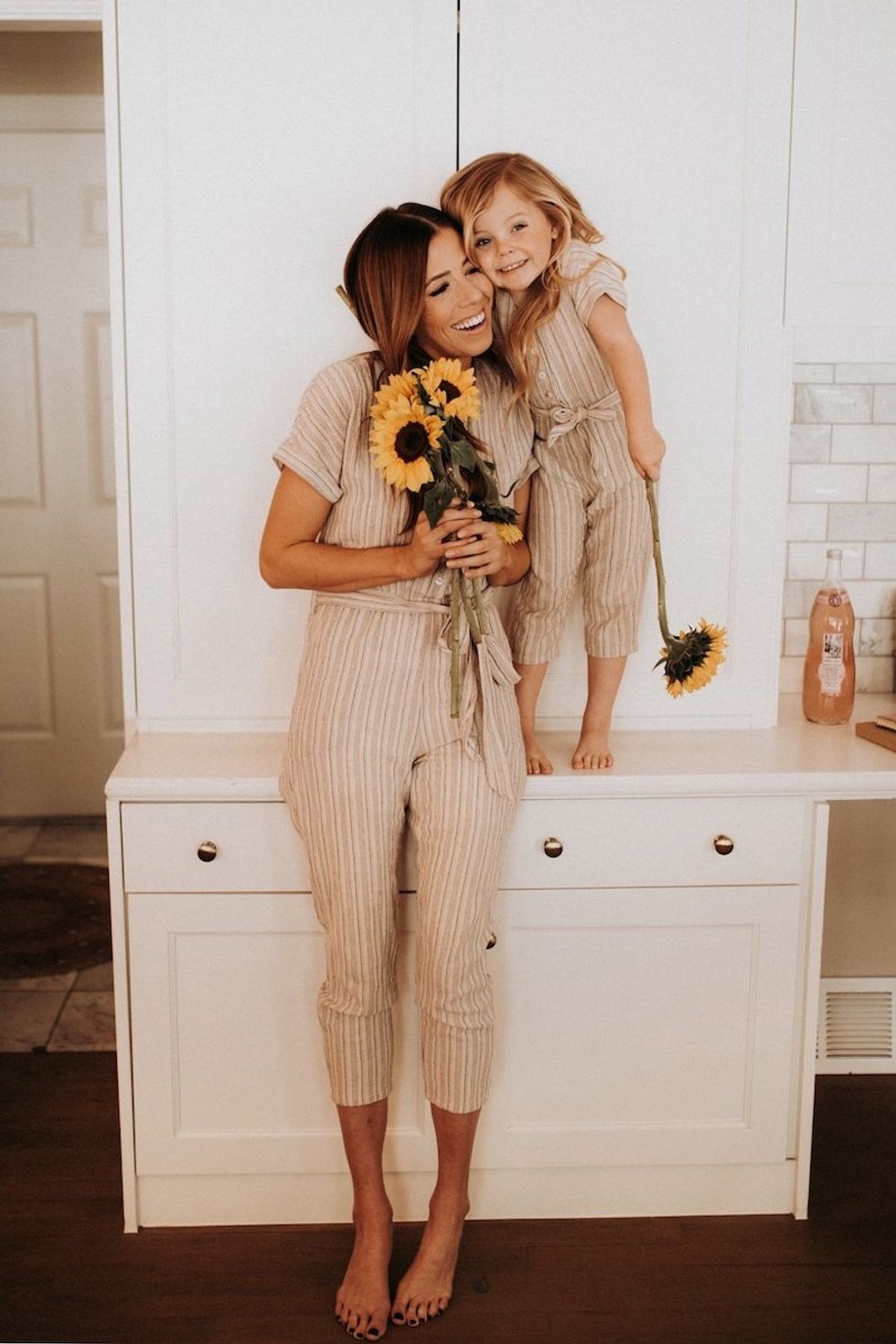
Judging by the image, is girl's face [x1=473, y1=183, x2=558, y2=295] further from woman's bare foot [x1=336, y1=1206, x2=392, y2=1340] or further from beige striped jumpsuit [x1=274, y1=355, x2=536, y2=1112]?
woman's bare foot [x1=336, y1=1206, x2=392, y2=1340]

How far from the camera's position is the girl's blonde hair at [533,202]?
1.84 meters

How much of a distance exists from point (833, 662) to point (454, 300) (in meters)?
1.08

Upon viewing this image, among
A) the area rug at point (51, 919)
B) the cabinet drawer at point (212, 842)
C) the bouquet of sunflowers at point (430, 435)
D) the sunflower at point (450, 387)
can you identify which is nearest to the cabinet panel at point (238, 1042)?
the cabinet drawer at point (212, 842)

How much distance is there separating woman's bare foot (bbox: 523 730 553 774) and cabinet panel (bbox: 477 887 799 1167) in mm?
209

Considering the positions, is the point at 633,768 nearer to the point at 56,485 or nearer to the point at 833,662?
the point at 833,662

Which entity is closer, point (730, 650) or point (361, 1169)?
point (361, 1169)

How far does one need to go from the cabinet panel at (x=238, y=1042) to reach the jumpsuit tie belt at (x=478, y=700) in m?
0.34

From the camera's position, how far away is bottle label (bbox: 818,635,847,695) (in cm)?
237

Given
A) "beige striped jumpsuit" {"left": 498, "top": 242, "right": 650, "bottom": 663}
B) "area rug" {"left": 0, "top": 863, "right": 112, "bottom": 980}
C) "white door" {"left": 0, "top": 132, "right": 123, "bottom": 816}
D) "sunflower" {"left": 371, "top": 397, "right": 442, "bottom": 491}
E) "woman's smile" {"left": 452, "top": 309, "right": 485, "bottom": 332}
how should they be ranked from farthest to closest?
"white door" {"left": 0, "top": 132, "right": 123, "bottom": 816} → "area rug" {"left": 0, "top": 863, "right": 112, "bottom": 980} → "beige striped jumpsuit" {"left": 498, "top": 242, "right": 650, "bottom": 663} → "woman's smile" {"left": 452, "top": 309, "right": 485, "bottom": 332} → "sunflower" {"left": 371, "top": 397, "right": 442, "bottom": 491}

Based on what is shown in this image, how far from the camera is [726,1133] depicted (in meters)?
2.14

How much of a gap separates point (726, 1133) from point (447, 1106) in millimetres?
563

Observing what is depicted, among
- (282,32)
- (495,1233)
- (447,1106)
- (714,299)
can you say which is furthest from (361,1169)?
(282,32)

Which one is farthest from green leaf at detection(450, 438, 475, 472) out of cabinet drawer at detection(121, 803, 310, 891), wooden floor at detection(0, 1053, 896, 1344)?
wooden floor at detection(0, 1053, 896, 1344)

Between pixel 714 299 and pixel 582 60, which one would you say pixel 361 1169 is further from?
Answer: pixel 582 60
